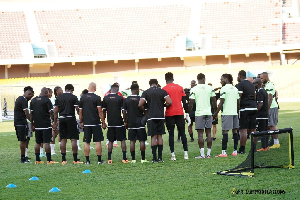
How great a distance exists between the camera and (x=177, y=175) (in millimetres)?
10969

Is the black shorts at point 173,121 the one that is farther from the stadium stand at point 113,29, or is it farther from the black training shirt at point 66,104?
the stadium stand at point 113,29

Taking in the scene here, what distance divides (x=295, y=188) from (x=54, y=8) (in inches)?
1636

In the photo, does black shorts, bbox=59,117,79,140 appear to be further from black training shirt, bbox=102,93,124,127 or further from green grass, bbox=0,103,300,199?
black training shirt, bbox=102,93,124,127

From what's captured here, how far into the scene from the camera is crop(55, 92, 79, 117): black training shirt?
1357cm

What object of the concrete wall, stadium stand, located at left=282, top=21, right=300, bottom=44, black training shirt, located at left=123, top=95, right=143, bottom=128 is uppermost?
stadium stand, located at left=282, top=21, right=300, bottom=44

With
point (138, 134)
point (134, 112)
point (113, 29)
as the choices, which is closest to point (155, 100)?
point (134, 112)

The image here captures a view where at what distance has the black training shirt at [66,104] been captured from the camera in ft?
44.5

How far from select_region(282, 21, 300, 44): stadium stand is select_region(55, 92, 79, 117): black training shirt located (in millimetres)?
33226

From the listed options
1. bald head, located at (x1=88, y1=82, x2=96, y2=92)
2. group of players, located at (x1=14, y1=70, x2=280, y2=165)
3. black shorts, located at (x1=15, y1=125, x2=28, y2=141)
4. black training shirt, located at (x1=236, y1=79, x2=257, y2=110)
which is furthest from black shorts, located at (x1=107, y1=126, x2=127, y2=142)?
black training shirt, located at (x1=236, y1=79, x2=257, y2=110)

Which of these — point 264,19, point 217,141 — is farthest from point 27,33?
point 217,141

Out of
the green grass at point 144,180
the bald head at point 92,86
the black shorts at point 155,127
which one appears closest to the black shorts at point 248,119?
the green grass at point 144,180

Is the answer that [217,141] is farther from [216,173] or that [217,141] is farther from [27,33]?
[27,33]

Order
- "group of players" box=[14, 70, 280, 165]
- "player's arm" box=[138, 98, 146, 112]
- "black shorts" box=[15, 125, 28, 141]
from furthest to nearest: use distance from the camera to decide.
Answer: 1. "black shorts" box=[15, 125, 28, 141]
2. "group of players" box=[14, 70, 280, 165]
3. "player's arm" box=[138, 98, 146, 112]

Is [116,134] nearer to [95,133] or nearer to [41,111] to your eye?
[95,133]
